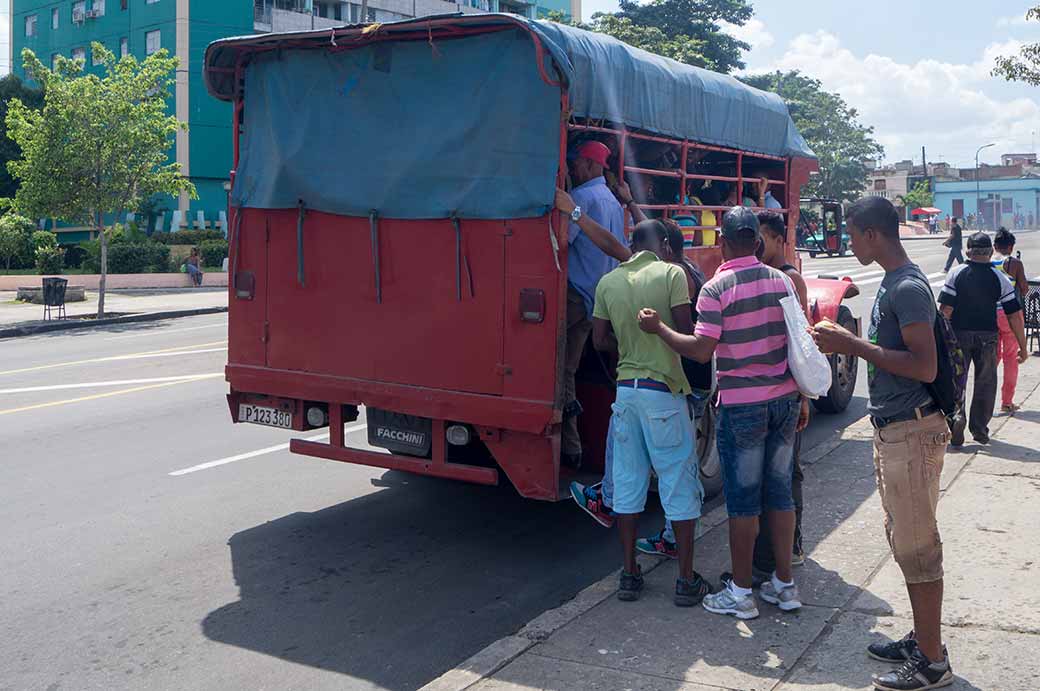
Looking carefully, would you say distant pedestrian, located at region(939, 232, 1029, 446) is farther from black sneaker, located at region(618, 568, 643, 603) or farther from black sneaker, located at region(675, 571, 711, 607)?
black sneaker, located at region(618, 568, 643, 603)

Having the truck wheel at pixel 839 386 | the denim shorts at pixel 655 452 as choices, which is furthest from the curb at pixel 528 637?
the truck wheel at pixel 839 386

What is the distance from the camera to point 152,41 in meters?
48.2

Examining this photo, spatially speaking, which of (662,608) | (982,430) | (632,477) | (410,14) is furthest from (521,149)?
(410,14)

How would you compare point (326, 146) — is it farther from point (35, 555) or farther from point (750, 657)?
point (750, 657)

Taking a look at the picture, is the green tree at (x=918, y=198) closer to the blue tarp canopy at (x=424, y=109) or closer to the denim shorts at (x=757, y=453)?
the blue tarp canopy at (x=424, y=109)

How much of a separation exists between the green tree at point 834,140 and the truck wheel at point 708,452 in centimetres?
6346

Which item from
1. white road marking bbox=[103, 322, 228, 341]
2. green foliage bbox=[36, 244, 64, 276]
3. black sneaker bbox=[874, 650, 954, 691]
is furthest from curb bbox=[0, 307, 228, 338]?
black sneaker bbox=[874, 650, 954, 691]

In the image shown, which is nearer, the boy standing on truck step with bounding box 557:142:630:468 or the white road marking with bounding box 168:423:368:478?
the boy standing on truck step with bounding box 557:142:630:468

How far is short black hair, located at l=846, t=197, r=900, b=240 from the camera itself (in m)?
4.30

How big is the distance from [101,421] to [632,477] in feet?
22.5

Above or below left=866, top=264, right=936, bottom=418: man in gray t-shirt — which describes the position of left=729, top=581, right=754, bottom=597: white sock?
below

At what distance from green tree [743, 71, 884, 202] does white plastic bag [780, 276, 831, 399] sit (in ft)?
215

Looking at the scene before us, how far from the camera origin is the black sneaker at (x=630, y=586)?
535 centimetres

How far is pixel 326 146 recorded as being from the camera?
6652mm
